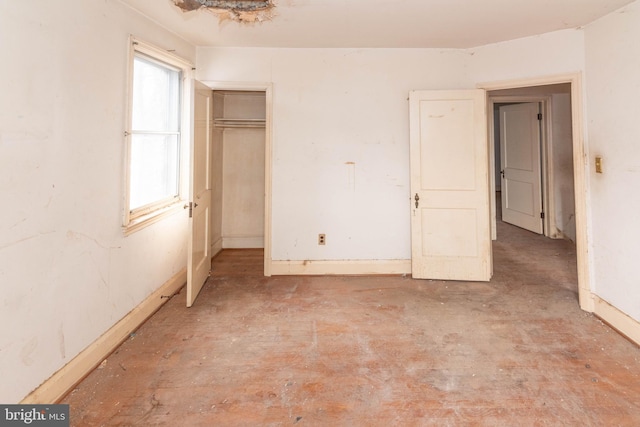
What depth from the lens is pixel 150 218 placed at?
257 cm

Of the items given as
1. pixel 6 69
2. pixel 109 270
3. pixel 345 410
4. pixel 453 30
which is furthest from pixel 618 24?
pixel 109 270

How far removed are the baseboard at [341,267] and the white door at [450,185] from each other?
0.22 m

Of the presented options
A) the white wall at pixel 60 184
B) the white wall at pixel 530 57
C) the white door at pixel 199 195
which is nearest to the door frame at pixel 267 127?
the white door at pixel 199 195

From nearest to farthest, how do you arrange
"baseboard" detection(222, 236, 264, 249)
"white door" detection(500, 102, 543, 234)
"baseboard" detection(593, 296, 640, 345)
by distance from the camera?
1. "baseboard" detection(593, 296, 640, 345)
2. "baseboard" detection(222, 236, 264, 249)
3. "white door" detection(500, 102, 543, 234)

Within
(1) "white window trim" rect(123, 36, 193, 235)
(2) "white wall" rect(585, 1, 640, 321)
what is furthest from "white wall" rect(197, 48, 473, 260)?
(2) "white wall" rect(585, 1, 640, 321)

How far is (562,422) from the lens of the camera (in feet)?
4.91

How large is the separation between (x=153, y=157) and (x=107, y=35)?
3.35ft

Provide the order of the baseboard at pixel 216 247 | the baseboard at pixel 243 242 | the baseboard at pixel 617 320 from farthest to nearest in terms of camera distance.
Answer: the baseboard at pixel 243 242
the baseboard at pixel 216 247
the baseboard at pixel 617 320

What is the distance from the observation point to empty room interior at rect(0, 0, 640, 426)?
1.59 metres

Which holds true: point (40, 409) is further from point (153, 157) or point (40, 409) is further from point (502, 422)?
point (502, 422)

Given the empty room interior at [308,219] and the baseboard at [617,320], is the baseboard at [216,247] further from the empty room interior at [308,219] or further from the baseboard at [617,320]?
the baseboard at [617,320]

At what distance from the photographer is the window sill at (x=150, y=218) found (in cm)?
232

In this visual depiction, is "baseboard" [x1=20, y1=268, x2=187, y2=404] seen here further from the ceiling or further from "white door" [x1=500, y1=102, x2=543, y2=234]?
"white door" [x1=500, y1=102, x2=543, y2=234]

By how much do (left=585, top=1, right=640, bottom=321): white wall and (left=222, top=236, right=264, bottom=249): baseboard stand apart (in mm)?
3723
